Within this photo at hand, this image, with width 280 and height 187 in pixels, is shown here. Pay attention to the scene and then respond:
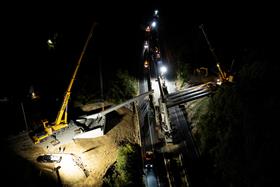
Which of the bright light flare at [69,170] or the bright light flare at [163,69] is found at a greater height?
the bright light flare at [163,69]

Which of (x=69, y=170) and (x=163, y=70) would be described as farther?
(x=163, y=70)

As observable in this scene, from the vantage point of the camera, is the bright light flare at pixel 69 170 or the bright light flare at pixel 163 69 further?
the bright light flare at pixel 163 69

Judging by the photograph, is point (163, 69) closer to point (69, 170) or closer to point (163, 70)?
point (163, 70)

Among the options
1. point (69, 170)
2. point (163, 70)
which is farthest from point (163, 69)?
point (69, 170)

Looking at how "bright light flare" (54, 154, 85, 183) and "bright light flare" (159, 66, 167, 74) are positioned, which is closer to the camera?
"bright light flare" (54, 154, 85, 183)

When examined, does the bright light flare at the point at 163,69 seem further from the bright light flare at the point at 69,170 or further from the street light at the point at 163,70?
the bright light flare at the point at 69,170

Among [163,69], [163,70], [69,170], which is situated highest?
[163,69]

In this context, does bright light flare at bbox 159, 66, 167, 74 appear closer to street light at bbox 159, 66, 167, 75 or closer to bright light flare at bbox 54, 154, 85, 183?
street light at bbox 159, 66, 167, 75

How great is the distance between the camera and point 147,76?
25.0 metres

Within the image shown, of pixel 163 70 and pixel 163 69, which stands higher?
pixel 163 69

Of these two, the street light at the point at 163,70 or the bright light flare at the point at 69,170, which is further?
the street light at the point at 163,70

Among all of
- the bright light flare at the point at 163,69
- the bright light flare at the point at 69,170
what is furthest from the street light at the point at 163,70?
the bright light flare at the point at 69,170

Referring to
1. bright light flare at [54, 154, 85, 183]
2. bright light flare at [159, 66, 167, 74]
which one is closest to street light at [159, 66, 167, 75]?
bright light flare at [159, 66, 167, 74]

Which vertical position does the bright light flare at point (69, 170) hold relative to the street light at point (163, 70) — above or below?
below
